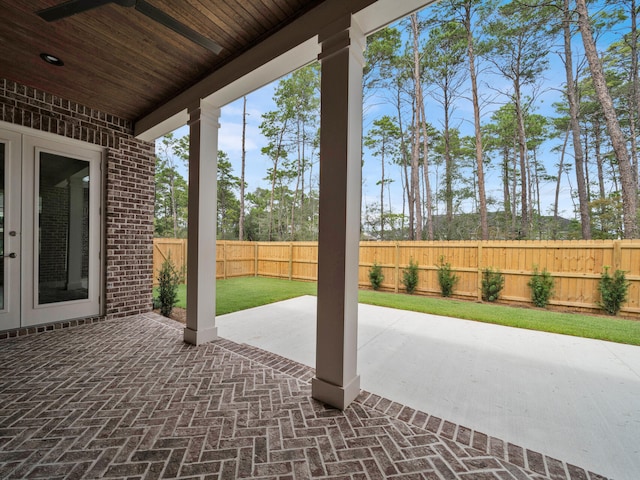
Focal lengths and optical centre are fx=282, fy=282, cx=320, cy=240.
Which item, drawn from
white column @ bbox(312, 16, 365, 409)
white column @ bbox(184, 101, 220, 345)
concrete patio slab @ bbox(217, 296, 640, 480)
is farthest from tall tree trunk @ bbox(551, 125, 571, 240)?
white column @ bbox(184, 101, 220, 345)

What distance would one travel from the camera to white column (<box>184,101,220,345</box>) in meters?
3.25

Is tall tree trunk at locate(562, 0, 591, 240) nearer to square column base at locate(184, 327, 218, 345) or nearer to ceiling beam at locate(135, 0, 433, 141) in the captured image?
ceiling beam at locate(135, 0, 433, 141)

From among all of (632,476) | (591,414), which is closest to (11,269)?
(632,476)

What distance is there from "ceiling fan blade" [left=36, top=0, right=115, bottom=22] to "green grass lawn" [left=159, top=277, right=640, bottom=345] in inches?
177

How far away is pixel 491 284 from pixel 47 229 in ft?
27.1

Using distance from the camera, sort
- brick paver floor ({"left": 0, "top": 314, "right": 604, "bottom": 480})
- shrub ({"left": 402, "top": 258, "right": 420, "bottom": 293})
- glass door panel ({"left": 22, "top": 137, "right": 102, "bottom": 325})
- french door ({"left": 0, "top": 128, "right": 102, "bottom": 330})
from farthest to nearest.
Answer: shrub ({"left": 402, "top": 258, "right": 420, "bottom": 293})
glass door panel ({"left": 22, "top": 137, "right": 102, "bottom": 325})
french door ({"left": 0, "top": 128, "right": 102, "bottom": 330})
brick paver floor ({"left": 0, "top": 314, "right": 604, "bottom": 480})

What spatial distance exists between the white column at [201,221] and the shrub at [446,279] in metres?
5.86

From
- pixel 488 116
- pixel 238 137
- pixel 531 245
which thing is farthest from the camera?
pixel 238 137

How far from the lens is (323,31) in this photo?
6.98ft

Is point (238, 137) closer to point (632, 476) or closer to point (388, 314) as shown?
point (388, 314)

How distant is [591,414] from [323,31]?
360 centimetres

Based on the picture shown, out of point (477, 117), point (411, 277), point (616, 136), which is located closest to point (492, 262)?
point (411, 277)

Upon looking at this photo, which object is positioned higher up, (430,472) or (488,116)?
(488,116)

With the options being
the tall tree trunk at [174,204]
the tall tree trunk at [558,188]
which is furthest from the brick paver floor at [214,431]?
the tall tree trunk at [174,204]
